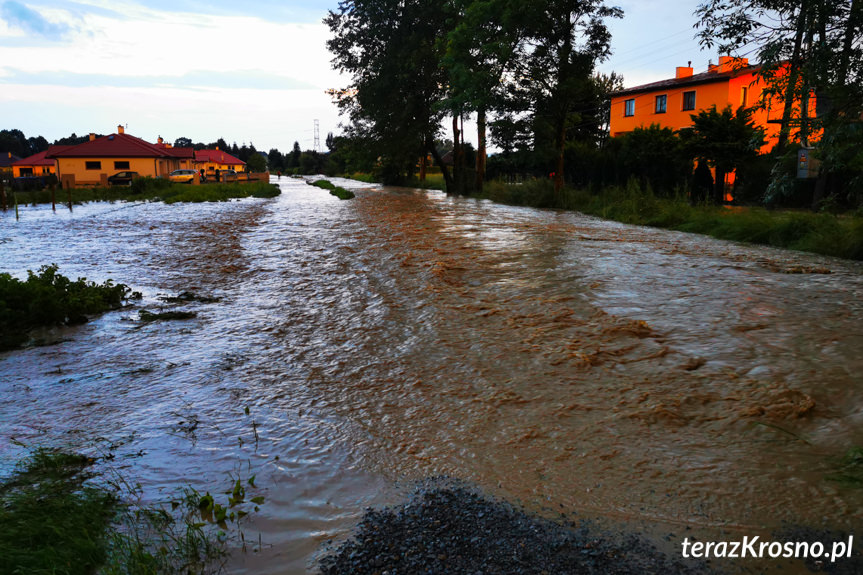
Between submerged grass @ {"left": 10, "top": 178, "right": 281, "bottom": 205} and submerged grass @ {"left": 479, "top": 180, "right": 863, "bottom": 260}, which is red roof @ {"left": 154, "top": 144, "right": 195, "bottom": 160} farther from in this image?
submerged grass @ {"left": 479, "top": 180, "right": 863, "bottom": 260}

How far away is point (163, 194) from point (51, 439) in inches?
1387

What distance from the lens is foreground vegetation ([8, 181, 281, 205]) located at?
3225cm

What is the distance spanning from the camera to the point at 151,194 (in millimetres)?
37781

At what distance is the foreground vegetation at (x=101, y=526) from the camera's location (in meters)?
2.88

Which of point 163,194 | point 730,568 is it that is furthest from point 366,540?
point 163,194

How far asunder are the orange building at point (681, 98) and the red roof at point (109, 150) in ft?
143

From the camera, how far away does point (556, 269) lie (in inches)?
410

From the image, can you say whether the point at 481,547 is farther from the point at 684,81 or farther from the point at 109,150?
the point at 109,150

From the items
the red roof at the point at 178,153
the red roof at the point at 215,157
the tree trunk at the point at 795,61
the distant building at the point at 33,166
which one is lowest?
the tree trunk at the point at 795,61

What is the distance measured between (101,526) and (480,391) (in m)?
3.02

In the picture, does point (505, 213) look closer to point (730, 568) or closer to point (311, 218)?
point (311, 218)

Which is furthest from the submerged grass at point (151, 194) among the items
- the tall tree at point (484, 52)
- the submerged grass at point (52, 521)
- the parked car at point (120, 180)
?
the submerged grass at point (52, 521)

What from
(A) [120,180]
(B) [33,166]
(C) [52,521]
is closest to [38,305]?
(C) [52,521]

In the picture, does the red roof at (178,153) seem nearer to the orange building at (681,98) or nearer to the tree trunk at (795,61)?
the orange building at (681,98)
